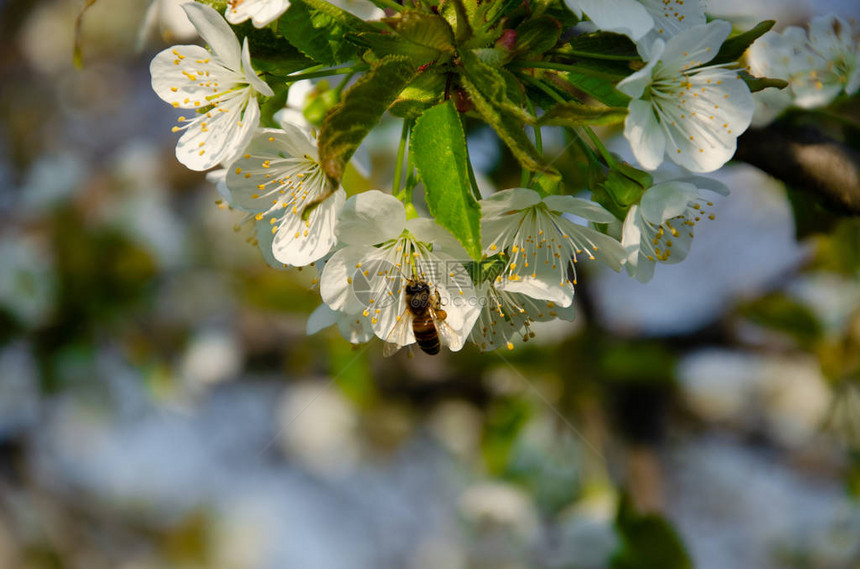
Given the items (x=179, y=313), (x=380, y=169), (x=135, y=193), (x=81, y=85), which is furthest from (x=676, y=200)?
(x=81, y=85)

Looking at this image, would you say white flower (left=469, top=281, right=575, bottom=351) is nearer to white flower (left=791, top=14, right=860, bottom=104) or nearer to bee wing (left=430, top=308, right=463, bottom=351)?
bee wing (left=430, top=308, right=463, bottom=351)

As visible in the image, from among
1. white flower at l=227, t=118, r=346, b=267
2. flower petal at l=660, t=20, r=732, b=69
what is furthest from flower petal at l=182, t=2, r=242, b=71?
flower petal at l=660, t=20, r=732, b=69

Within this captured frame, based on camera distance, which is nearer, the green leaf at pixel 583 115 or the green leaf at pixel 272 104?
the green leaf at pixel 583 115

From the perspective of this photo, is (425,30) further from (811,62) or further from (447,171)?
(811,62)

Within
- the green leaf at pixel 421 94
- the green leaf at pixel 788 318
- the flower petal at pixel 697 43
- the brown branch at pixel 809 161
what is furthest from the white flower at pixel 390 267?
the green leaf at pixel 788 318

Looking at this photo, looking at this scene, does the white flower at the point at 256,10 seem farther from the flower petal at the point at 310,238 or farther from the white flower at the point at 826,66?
the white flower at the point at 826,66
